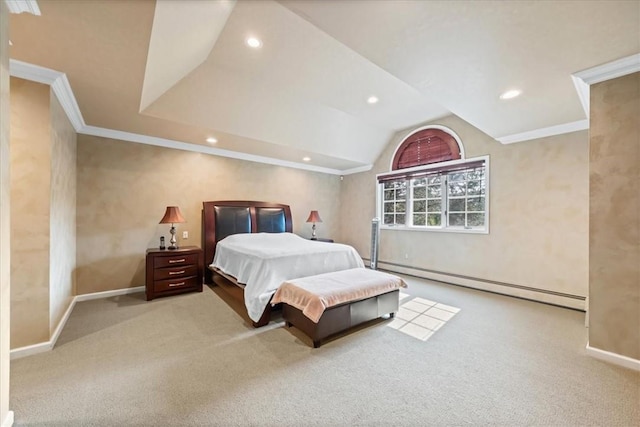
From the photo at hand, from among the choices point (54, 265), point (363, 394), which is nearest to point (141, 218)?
point (54, 265)

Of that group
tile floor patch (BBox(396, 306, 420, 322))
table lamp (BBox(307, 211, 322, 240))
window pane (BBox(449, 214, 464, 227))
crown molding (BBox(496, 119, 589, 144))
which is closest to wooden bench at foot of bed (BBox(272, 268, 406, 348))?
tile floor patch (BBox(396, 306, 420, 322))

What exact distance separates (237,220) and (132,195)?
162 cm

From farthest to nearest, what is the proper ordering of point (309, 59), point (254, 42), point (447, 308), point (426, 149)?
1. point (426, 149)
2. point (447, 308)
3. point (309, 59)
4. point (254, 42)

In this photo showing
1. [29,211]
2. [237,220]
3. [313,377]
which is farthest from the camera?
[237,220]

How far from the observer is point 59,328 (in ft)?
8.45

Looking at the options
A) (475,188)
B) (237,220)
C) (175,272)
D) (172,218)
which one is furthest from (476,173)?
(175,272)

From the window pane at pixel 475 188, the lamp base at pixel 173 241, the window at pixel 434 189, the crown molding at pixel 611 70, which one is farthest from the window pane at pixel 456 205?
the lamp base at pixel 173 241

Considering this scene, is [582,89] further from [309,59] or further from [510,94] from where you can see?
[309,59]

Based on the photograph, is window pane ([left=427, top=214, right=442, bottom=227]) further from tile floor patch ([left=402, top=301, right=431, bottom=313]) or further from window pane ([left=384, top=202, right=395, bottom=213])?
tile floor patch ([left=402, top=301, right=431, bottom=313])

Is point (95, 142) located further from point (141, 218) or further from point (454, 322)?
point (454, 322)

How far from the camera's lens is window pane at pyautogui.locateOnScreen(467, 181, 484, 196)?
14.0 feet

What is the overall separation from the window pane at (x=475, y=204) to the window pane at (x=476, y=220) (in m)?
0.10

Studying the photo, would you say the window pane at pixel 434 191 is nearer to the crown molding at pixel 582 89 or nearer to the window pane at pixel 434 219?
the window pane at pixel 434 219

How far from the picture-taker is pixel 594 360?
2.18 m
